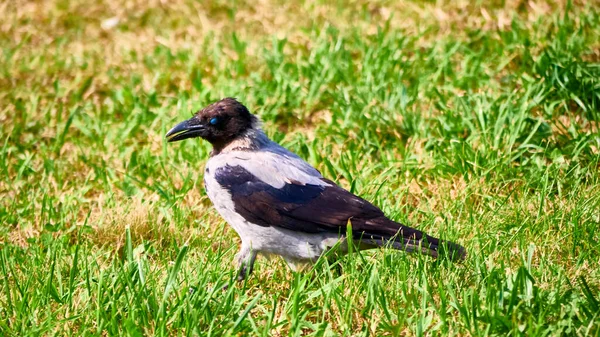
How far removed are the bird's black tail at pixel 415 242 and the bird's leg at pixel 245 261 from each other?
60 cm

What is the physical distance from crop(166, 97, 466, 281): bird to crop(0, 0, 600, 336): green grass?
0.11 metres

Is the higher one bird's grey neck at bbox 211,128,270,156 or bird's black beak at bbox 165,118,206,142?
bird's black beak at bbox 165,118,206,142

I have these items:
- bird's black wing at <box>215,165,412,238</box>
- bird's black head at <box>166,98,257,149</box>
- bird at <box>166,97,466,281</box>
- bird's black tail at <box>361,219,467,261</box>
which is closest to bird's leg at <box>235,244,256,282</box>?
bird at <box>166,97,466,281</box>

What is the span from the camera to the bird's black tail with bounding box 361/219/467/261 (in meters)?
3.93

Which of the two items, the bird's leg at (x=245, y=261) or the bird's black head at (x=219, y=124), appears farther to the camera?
the bird's black head at (x=219, y=124)

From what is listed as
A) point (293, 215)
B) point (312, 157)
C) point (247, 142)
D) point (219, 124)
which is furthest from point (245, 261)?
point (312, 157)

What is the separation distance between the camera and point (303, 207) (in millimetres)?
4188

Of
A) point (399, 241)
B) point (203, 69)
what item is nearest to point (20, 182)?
point (203, 69)

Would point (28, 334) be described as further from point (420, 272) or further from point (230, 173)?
point (420, 272)

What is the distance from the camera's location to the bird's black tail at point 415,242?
12.9ft

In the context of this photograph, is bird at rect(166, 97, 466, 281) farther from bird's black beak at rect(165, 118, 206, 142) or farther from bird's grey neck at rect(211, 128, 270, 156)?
bird's black beak at rect(165, 118, 206, 142)

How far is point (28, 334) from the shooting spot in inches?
137

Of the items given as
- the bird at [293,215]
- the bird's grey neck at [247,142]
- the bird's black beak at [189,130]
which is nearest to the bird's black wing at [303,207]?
the bird at [293,215]

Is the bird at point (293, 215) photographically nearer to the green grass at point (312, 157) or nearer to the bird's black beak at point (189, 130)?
the green grass at point (312, 157)
